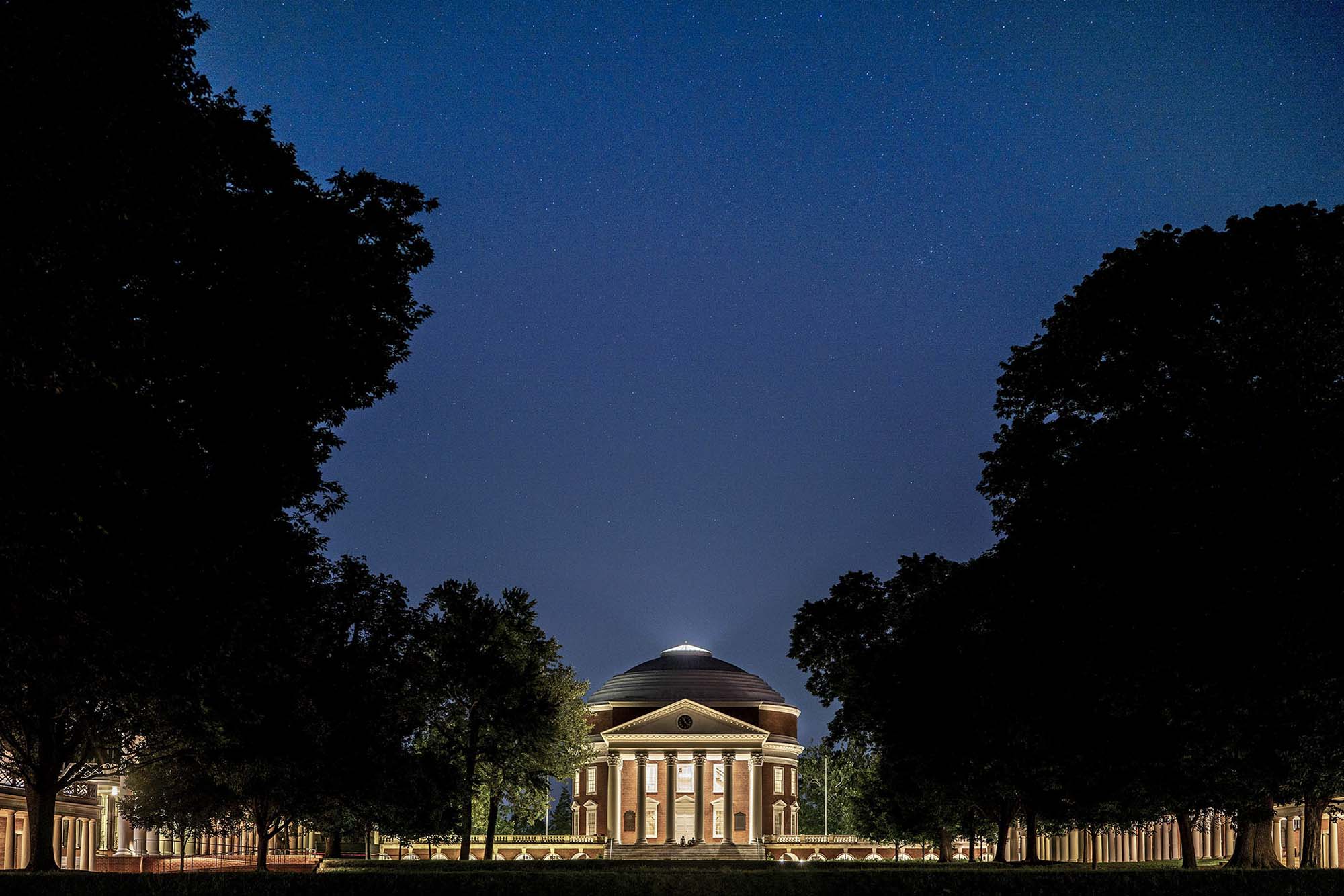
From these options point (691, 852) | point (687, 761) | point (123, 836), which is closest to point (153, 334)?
point (123, 836)

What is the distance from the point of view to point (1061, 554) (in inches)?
1070

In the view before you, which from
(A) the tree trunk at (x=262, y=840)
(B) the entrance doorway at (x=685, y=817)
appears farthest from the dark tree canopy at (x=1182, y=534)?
(B) the entrance doorway at (x=685, y=817)

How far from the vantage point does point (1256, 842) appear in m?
32.0

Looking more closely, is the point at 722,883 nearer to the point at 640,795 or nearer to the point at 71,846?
the point at 71,846

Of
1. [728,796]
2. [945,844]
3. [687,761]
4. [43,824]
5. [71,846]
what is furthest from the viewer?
[687,761]

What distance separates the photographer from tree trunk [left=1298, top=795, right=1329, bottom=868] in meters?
29.3

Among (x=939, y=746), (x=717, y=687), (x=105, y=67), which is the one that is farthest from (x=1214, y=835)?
(x=105, y=67)

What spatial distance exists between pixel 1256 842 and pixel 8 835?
43241 mm

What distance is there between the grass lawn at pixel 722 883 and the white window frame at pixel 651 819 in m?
105

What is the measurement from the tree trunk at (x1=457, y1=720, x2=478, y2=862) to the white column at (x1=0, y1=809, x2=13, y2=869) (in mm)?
16898

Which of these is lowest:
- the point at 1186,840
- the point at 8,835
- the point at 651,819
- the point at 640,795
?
the point at 651,819

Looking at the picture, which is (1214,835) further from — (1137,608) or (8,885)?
(8,885)

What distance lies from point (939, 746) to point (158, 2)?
98.7ft

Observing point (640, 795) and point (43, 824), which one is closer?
point (43, 824)
